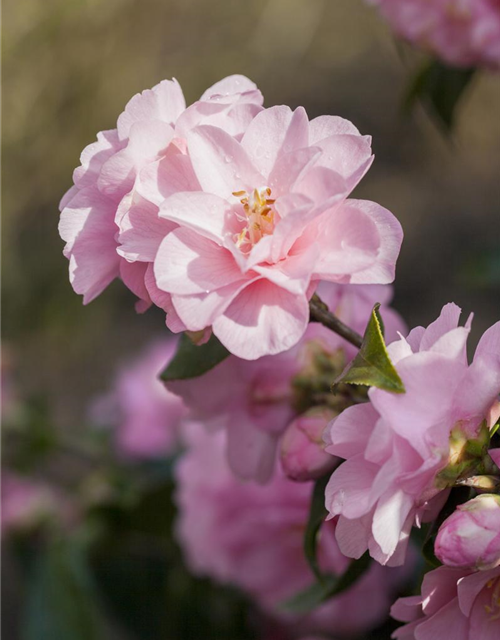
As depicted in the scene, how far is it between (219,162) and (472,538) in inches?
8.1

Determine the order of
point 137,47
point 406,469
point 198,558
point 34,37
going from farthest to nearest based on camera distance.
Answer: point 137,47 → point 34,37 → point 198,558 → point 406,469

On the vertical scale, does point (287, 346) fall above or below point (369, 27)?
above

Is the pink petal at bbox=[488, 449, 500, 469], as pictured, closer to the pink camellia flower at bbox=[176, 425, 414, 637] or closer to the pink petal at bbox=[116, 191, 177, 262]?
the pink petal at bbox=[116, 191, 177, 262]

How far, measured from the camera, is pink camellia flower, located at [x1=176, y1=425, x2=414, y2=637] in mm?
773

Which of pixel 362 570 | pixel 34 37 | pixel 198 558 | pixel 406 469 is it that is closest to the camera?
pixel 406 469

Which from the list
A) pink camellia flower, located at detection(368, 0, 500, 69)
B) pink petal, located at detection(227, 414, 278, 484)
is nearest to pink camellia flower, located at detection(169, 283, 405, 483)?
pink petal, located at detection(227, 414, 278, 484)

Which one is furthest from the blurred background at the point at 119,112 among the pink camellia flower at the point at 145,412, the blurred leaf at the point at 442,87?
the blurred leaf at the point at 442,87

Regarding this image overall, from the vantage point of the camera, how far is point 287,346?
14.8 inches

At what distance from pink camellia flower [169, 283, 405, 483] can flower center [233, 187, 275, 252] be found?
0.13 m

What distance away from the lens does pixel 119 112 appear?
240 cm

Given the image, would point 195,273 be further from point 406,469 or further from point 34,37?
point 34,37

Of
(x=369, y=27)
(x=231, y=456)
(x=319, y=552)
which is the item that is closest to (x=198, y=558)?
(x=319, y=552)

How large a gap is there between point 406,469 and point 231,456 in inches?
8.9

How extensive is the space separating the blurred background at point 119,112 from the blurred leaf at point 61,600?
1.05 m
